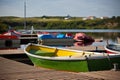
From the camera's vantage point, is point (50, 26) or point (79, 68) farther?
point (50, 26)

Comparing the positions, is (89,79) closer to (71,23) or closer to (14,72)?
(14,72)

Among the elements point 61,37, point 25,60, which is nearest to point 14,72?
point 25,60

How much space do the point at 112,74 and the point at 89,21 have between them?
110 meters

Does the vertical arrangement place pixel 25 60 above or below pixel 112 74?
below

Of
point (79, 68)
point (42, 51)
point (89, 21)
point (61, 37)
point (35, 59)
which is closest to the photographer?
point (79, 68)

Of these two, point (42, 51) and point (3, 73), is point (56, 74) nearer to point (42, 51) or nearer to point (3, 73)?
point (3, 73)

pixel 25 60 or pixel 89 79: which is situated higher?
pixel 89 79

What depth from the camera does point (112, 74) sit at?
7.70 meters

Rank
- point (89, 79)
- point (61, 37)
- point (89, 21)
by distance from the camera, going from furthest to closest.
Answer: point (89, 21)
point (61, 37)
point (89, 79)

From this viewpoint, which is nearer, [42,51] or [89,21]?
[42,51]

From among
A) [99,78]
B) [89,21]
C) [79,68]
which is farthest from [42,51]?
[89,21]

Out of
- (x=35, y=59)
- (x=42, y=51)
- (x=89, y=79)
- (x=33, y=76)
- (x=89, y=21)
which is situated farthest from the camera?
(x=89, y=21)

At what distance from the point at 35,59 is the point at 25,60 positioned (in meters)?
3.33

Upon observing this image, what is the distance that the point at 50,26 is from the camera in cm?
12000
